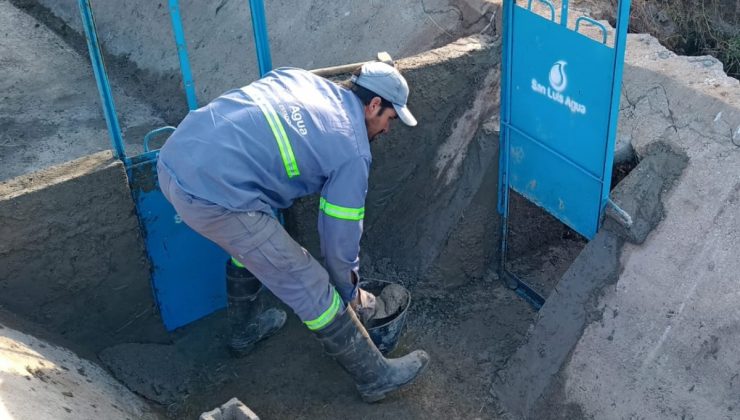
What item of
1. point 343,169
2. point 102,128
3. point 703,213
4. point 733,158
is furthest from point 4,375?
point 102,128

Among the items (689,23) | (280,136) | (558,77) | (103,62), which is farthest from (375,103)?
(689,23)

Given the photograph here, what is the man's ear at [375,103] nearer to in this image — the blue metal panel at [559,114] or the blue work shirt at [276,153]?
the blue work shirt at [276,153]

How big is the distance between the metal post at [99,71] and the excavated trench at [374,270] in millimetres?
101

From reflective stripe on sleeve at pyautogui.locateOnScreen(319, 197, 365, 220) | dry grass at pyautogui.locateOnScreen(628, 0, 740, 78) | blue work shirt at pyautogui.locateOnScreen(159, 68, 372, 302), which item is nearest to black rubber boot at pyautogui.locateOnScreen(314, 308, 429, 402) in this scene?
blue work shirt at pyautogui.locateOnScreen(159, 68, 372, 302)

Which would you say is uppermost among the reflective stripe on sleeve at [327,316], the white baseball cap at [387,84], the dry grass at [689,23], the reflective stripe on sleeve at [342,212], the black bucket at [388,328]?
the white baseball cap at [387,84]

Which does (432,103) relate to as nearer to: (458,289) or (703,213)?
(458,289)

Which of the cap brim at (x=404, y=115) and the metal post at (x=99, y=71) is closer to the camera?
the cap brim at (x=404, y=115)

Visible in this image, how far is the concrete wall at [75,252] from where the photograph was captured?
3.50 metres

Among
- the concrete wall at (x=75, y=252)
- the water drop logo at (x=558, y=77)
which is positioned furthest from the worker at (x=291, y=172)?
Result: the water drop logo at (x=558, y=77)

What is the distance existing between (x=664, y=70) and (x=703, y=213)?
97cm

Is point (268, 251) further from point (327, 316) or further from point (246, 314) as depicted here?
point (246, 314)

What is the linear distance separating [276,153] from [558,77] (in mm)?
1455

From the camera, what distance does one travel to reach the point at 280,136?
320 cm

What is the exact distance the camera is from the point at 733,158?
129 inches
